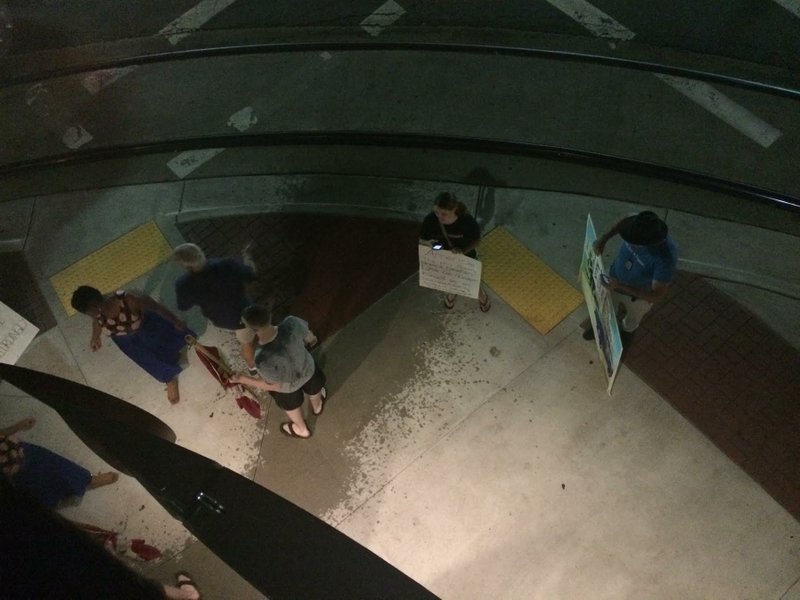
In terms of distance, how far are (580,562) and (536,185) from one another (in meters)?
3.48

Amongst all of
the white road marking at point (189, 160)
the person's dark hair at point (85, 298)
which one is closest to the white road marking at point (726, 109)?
the white road marking at point (189, 160)

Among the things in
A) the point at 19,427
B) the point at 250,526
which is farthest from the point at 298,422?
the point at 250,526

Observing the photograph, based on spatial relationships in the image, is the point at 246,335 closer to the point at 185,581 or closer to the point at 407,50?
the point at 185,581

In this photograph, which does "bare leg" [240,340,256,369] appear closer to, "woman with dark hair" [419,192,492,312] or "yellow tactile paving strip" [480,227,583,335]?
"woman with dark hair" [419,192,492,312]

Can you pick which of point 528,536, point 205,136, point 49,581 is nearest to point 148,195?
point 205,136

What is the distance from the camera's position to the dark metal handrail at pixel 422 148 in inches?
235

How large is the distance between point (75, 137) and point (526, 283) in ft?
17.8

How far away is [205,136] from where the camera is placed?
6.84m


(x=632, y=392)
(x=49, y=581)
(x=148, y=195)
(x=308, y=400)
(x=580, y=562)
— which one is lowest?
(x=580, y=562)

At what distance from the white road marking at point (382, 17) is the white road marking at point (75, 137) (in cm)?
357

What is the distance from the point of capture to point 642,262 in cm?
407

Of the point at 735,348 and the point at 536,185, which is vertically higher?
the point at 536,185

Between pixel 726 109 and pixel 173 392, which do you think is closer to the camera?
pixel 173 392

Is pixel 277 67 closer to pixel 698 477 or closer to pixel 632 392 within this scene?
pixel 632 392
